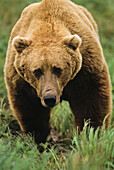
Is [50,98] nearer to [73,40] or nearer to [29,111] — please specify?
[73,40]

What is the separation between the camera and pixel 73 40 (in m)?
4.09

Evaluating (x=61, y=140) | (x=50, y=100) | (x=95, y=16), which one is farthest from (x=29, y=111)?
(x=95, y=16)

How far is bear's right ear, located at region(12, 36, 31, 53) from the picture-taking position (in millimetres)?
4141

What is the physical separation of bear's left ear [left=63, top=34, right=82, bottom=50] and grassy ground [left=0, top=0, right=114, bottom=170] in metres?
1.06

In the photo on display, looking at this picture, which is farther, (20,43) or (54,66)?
(20,43)

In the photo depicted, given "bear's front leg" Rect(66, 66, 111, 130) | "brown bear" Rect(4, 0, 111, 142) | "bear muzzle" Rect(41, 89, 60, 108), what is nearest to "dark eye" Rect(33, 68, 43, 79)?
"brown bear" Rect(4, 0, 111, 142)

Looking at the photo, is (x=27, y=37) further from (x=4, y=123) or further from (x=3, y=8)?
(x=3, y=8)

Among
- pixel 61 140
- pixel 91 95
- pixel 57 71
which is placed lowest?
pixel 61 140

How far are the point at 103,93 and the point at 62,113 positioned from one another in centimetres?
167

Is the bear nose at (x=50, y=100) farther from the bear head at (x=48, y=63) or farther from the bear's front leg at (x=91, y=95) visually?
the bear's front leg at (x=91, y=95)

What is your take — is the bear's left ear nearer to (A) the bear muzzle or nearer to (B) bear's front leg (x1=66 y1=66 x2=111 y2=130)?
(B) bear's front leg (x1=66 y1=66 x2=111 y2=130)

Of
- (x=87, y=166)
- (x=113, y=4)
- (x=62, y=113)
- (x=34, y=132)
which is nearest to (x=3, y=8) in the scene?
(x=113, y=4)

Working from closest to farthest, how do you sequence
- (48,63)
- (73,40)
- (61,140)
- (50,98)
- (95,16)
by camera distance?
(50,98) → (48,63) → (73,40) → (61,140) → (95,16)

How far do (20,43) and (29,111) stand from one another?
1238mm
